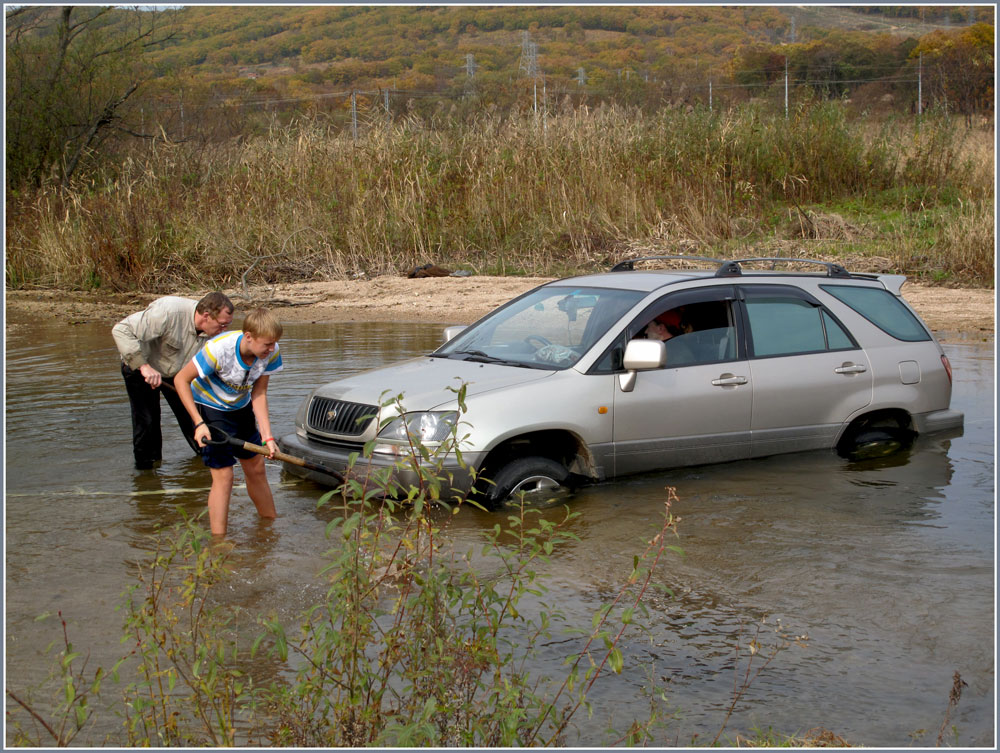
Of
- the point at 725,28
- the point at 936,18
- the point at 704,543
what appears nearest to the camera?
the point at 704,543

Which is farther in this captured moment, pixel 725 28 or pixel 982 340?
pixel 725 28

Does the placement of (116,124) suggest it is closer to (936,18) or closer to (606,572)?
(606,572)

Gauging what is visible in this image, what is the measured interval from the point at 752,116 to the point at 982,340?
838cm

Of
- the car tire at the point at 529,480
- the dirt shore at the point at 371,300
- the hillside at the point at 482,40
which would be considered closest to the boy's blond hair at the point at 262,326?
the car tire at the point at 529,480

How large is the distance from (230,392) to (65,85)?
69.6ft

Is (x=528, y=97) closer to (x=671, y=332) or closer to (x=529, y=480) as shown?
(x=671, y=332)

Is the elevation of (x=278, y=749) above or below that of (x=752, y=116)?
below

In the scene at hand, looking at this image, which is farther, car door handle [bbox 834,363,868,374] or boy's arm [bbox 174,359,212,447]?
car door handle [bbox 834,363,868,374]

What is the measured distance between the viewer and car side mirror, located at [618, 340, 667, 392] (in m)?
7.03

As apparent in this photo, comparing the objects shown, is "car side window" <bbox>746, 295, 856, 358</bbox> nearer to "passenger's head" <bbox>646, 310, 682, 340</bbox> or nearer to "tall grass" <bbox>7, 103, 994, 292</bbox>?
"passenger's head" <bbox>646, 310, 682, 340</bbox>

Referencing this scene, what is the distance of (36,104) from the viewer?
24031 mm

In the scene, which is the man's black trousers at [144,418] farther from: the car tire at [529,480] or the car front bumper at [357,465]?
the car tire at [529,480]

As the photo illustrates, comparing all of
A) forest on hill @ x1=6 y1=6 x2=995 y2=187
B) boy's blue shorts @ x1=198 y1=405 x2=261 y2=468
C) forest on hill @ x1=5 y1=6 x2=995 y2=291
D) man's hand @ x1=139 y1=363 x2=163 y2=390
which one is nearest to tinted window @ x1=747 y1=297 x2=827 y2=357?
boy's blue shorts @ x1=198 y1=405 x2=261 y2=468

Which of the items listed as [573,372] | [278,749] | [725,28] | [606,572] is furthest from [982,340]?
[725,28]
